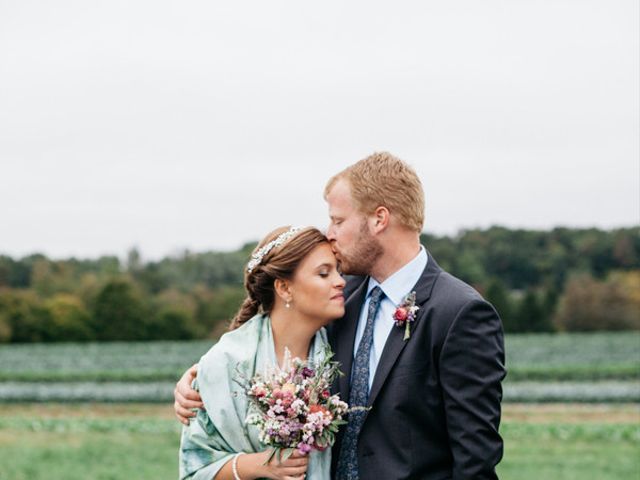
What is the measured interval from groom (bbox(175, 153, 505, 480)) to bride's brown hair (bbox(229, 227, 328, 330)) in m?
0.12

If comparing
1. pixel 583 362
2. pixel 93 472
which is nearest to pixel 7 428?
pixel 93 472

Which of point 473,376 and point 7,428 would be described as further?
point 7,428

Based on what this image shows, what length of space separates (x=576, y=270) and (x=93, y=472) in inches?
2044

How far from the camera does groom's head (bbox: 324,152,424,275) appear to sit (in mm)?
4125

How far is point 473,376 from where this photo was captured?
3.77 m

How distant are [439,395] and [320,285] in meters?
0.74

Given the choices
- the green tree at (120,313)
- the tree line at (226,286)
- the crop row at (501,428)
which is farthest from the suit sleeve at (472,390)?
the green tree at (120,313)

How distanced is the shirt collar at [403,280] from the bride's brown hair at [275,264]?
1.20 ft

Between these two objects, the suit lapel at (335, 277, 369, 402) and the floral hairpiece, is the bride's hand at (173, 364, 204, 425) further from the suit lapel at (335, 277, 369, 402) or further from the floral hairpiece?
the suit lapel at (335, 277, 369, 402)

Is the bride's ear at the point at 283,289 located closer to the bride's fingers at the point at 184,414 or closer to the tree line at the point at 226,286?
the bride's fingers at the point at 184,414

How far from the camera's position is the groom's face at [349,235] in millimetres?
4160

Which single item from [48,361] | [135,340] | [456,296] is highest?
[456,296]

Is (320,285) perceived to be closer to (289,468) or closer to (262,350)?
(262,350)

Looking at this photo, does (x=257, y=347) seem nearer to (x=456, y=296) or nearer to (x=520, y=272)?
(x=456, y=296)
